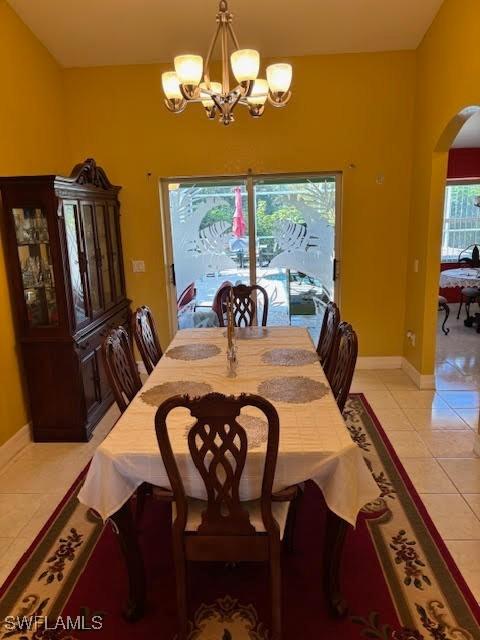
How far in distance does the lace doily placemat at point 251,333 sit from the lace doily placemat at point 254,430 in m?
1.33

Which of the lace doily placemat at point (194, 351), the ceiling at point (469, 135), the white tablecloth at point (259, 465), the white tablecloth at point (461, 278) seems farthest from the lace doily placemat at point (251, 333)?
the ceiling at point (469, 135)

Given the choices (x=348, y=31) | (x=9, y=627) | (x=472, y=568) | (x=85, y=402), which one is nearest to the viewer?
(x=9, y=627)

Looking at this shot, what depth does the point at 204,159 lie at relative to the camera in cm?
448

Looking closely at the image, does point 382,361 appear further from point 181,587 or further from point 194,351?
point 181,587

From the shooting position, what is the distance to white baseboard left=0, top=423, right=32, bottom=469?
3.17 m

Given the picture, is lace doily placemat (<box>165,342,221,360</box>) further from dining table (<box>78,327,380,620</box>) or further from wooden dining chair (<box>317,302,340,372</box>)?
wooden dining chair (<box>317,302,340,372</box>)

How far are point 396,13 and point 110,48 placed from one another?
96.5 inches

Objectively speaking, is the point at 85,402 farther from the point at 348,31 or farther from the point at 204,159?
the point at 348,31

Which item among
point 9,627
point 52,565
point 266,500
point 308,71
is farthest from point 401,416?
point 308,71

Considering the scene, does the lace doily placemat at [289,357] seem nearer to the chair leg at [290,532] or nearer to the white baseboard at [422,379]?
the chair leg at [290,532]

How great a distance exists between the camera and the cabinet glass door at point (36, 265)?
3.26m

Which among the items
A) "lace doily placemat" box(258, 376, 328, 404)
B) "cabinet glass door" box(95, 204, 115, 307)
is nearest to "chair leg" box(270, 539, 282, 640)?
"lace doily placemat" box(258, 376, 328, 404)

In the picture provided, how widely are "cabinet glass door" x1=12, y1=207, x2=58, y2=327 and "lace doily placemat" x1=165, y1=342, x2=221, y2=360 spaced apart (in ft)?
3.34

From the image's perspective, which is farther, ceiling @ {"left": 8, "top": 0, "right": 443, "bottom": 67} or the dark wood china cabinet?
ceiling @ {"left": 8, "top": 0, "right": 443, "bottom": 67}
